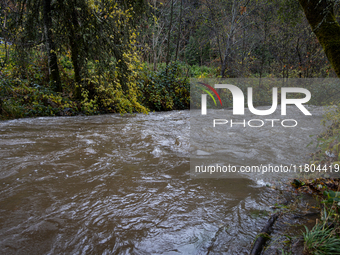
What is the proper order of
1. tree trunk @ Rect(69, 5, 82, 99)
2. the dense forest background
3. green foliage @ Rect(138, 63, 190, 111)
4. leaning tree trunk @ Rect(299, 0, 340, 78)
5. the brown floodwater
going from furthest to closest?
green foliage @ Rect(138, 63, 190, 111), tree trunk @ Rect(69, 5, 82, 99), the dense forest background, leaning tree trunk @ Rect(299, 0, 340, 78), the brown floodwater

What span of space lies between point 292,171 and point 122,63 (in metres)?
5.87

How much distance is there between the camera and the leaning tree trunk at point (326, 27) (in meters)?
3.83

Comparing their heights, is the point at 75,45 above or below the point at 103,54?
above

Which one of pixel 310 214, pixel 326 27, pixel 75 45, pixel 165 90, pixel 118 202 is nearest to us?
pixel 310 214

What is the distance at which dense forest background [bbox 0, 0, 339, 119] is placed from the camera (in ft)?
24.7

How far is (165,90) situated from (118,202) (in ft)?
33.6

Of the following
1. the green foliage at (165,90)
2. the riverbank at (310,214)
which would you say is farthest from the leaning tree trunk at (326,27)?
the green foliage at (165,90)

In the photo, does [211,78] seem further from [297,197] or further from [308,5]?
[297,197]

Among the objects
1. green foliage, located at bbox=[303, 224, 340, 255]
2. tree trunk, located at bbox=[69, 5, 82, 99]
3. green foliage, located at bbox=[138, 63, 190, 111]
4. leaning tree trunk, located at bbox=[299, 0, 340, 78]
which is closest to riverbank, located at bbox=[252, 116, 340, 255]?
green foliage, located at bbox=[303, 224, 340, 255]

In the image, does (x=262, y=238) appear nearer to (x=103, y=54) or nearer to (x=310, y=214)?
(x=310, y=214)

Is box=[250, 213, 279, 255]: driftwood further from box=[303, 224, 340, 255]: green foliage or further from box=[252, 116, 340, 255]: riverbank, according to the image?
box=[303, 224, 340, 255]: green foliage

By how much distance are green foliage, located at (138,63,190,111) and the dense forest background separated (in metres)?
0.06

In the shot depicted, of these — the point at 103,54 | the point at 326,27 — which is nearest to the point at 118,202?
the point at 326,27

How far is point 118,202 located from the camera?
3.19 m
